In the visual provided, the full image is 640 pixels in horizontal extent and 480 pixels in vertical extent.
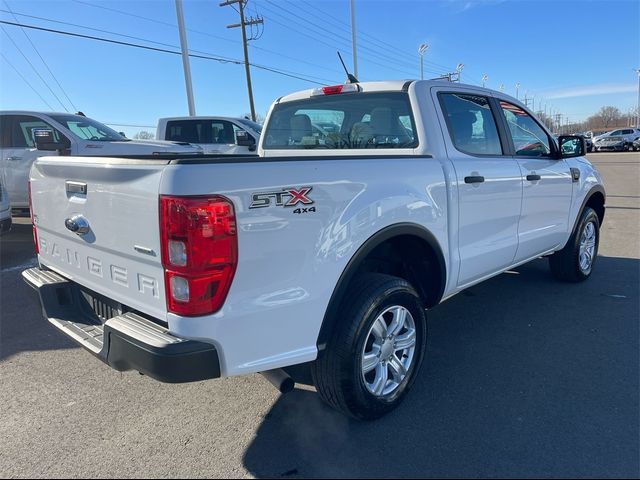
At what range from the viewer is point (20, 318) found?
4348 millimetres

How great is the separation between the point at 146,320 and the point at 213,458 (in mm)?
806

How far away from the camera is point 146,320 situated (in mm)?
2213

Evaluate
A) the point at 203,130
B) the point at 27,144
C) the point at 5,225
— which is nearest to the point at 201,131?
the point at 203,130

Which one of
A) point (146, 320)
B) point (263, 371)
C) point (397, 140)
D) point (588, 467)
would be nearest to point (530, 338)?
point (588, 467)

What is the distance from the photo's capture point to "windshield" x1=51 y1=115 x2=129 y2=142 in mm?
7828

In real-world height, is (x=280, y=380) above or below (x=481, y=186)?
below

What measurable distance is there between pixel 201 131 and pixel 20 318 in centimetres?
730

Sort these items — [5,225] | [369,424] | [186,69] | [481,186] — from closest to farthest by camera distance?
[369,424], [481,186], [5,225], [186,69]

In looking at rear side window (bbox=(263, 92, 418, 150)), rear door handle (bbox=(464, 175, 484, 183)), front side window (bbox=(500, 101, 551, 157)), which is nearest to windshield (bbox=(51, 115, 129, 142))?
rear side window (bbox=(263, 92, 418, 150))

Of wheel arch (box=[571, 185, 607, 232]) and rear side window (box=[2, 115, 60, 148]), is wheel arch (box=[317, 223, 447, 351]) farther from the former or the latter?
rear side window (box=[2, 115, 60, 148])

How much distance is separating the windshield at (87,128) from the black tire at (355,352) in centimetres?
695

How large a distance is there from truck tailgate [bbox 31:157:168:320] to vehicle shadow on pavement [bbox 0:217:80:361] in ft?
1.77

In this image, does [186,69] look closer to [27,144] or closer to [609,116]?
[27,144]

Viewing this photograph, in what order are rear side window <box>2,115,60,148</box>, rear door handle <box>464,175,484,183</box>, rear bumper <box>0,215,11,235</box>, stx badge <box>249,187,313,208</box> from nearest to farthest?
stx badge <box>249,187,313,208</box>, rear door handle <box>464,175,484,183</box>, rear bumper <box>0,215,11,235</box>, rear side window <box>2,115,60,148</box>
